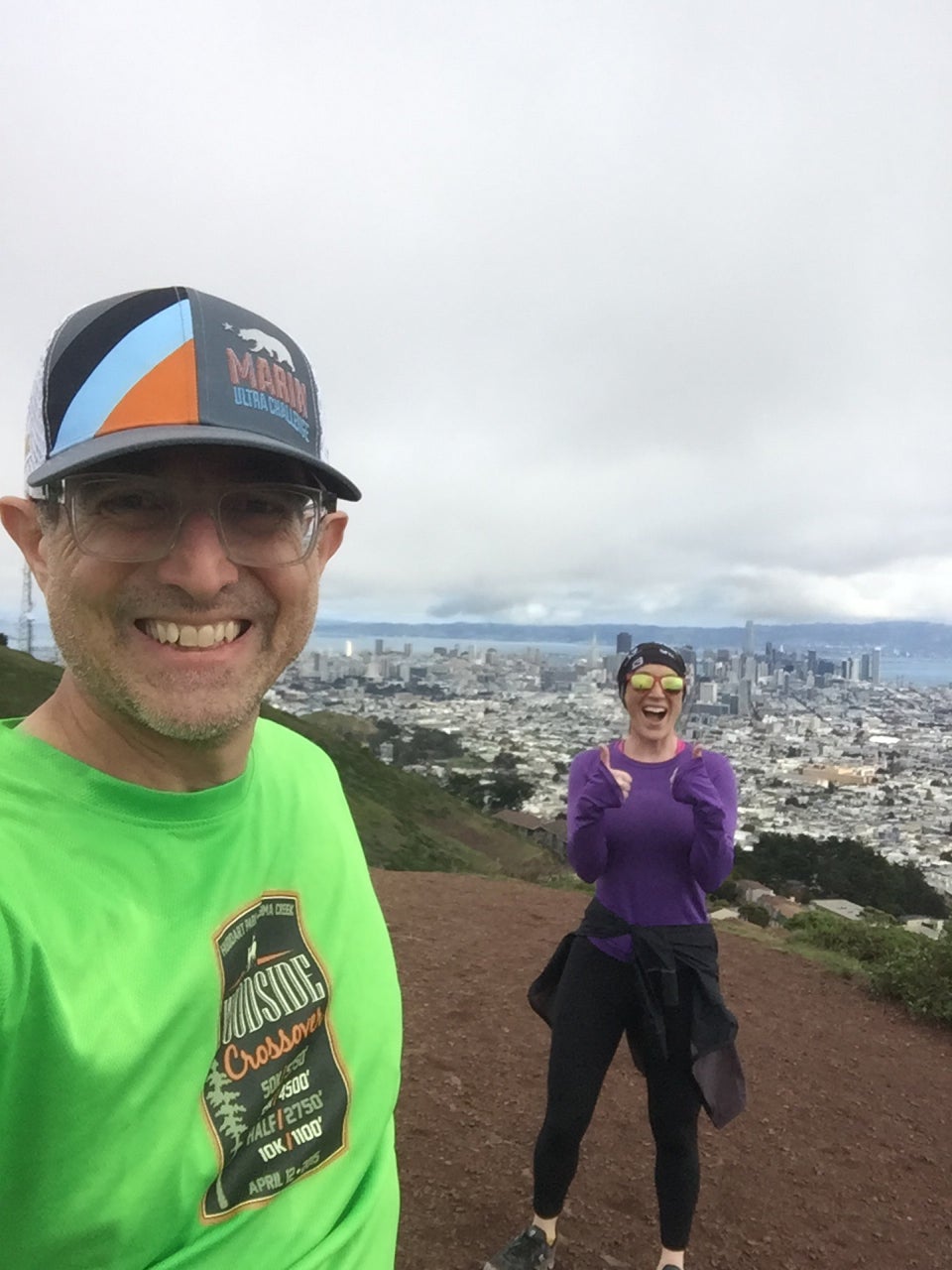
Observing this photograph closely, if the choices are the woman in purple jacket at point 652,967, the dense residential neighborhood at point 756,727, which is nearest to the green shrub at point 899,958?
the dense residential neighborhood at point 756,727

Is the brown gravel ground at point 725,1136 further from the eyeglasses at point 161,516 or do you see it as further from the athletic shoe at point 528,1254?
the eyeglasses at point 161,516

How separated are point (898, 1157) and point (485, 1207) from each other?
2.46 meters

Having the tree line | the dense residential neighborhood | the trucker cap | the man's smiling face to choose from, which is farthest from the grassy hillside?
the trucker cap

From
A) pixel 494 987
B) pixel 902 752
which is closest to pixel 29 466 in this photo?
pixel 494 987

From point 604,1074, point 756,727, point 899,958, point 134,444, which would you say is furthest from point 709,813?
point 756,727

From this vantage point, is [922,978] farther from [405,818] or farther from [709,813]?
[405,818]

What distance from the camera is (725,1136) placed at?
13.9ft

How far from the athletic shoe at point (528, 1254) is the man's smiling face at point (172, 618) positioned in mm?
2669

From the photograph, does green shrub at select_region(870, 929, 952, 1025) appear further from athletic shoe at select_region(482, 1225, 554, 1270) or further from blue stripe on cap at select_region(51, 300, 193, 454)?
blue stripe on cap at select_region(51, 300, 193, 454)

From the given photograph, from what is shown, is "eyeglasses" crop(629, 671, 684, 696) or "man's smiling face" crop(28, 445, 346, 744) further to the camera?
"eyeglasses" crop(629, 671, 684, 696)

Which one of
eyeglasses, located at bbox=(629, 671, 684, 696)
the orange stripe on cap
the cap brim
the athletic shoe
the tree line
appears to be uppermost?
the orange stripe on cap

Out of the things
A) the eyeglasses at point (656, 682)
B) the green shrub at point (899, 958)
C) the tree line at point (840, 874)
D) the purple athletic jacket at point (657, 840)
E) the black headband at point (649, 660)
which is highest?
the black headband at point (649, 660)

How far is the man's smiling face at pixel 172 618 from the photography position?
1.10 metres

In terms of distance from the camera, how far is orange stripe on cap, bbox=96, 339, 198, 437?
3.46 feet
